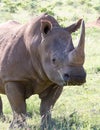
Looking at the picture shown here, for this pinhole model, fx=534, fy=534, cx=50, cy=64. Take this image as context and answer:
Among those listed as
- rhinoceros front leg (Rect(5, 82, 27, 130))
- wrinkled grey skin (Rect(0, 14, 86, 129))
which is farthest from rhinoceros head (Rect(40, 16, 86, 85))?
rhinoceros front leg (Rect(5, 82, 27, 130))

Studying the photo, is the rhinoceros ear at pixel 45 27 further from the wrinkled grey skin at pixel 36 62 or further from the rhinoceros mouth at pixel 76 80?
the rhinoceros mouth at pixel 76 80

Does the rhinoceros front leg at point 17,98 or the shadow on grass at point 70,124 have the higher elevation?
the rhinoceros front leg at point 17,98

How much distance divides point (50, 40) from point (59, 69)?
474mm

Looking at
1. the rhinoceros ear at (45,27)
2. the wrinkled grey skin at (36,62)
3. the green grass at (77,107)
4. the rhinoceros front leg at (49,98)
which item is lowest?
the green grass at (77,107)

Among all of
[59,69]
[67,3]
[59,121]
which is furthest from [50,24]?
[67,3]

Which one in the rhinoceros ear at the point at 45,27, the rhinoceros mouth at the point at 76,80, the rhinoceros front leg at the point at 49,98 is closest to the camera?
the rhinoceros mouth at the point at 76,80

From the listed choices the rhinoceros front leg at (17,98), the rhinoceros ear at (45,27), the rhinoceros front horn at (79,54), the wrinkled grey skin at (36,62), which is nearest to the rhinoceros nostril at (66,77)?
the wrinkled grey skin at (36,62)

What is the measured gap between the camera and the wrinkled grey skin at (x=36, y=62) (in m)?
6.87

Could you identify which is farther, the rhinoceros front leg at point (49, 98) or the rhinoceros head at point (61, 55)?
the rhinoceros front leg at point (49, 98)

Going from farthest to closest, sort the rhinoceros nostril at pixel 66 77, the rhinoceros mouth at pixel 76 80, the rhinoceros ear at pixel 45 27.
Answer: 1. the rhinoceros ear at pixel 45 27
2. the rhinoceros nostril at pixel 66 77
3. the rhinoceros mouth at pixel 76 80

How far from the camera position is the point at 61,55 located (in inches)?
267

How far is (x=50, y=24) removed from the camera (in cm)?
705

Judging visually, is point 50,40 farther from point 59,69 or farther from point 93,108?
point 93,108

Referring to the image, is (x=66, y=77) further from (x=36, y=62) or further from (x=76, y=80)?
(x=36, y=62)
